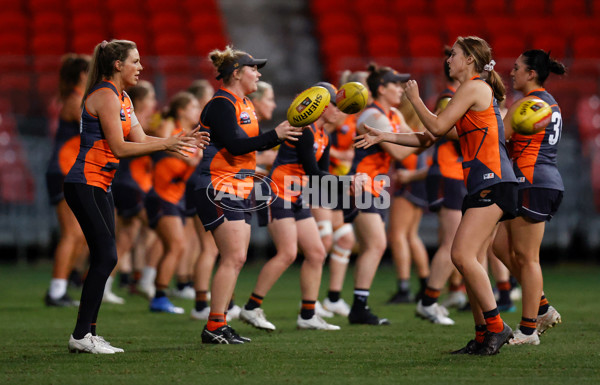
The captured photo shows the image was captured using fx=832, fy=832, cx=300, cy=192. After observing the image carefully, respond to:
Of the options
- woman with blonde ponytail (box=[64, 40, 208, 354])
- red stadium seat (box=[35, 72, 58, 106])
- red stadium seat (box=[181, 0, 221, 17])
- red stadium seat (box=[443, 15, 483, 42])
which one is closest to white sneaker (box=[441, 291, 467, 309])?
woman with blonde ponytail (box=[64, 40, 208, 354])

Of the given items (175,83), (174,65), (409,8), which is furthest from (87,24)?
(409,8)

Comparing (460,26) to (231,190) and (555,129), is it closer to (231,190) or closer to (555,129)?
(555,129)

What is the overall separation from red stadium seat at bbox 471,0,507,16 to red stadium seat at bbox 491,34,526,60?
2.97ft

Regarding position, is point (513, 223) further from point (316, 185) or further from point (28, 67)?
point (28, 67)

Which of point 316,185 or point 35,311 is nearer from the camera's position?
point 316,185

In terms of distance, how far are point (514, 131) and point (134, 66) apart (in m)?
2.52

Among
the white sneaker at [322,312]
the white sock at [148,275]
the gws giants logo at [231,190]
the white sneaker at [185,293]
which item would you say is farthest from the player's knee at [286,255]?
the white sock at [148,275]

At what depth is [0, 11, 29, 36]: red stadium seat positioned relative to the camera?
15445mm

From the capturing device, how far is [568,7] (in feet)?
54.7

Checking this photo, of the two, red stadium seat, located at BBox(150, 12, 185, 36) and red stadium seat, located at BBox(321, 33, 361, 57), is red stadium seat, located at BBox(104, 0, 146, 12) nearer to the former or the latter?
red stadium seat, located at BBox(150, 12, 185, 36)

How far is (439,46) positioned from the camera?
1566 centimetres

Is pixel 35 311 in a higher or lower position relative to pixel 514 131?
lower

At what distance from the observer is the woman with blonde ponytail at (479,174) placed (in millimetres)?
5164

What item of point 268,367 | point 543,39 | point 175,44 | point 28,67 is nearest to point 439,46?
point 543,39
